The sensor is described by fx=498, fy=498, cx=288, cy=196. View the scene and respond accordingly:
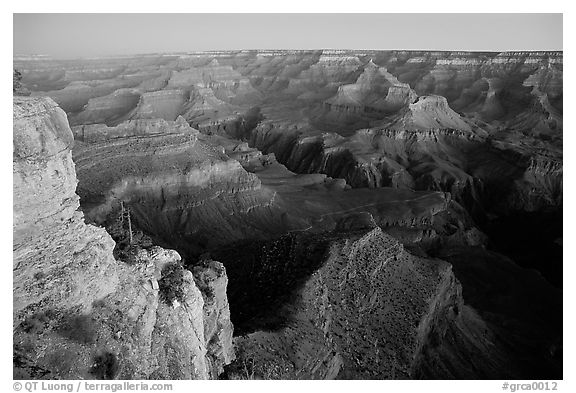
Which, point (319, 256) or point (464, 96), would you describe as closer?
point (319, 256)

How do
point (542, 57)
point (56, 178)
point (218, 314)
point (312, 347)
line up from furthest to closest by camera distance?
point (542, 57) < point (312, 347) < point (218, 314) < point (56, 178)

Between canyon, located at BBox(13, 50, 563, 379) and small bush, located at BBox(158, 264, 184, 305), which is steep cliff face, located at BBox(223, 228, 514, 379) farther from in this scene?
small bush, located at BBox(158, 264, 184, 305)

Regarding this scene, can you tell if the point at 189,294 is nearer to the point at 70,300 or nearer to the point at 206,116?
the point at 70,300

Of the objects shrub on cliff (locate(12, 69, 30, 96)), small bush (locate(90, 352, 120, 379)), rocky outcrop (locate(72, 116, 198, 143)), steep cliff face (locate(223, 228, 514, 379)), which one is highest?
shrub on cliff (locate(12, 69, 30, 96))

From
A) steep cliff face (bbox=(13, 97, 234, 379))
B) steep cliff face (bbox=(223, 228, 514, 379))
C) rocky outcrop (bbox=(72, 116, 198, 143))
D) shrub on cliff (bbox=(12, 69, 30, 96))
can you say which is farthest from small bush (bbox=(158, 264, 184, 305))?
rocky outcrop (bbox=(72, 116, 198, 143))

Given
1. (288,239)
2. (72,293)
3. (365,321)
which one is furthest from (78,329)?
(288,239)

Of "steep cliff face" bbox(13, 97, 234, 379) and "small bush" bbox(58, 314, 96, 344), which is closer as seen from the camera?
"steep cliff face" bbox(13, 97, 234, 379)

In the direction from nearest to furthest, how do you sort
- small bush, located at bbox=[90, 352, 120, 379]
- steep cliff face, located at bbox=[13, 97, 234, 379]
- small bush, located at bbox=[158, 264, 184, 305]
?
1. steep cliff face, located at bbox=[13, 97, 234, 379]
2. small bush, located at bbox=[90, 352, 120, 379]
3. small bush, located at bbox=[158, 264, 184, 305]
